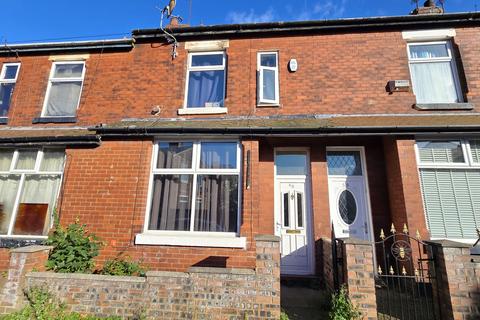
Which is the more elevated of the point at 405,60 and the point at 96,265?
the point at 405,60

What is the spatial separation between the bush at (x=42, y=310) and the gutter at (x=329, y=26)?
21.9 ft

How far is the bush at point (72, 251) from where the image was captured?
5.01 meters

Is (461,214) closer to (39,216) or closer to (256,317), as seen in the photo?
(256,317)

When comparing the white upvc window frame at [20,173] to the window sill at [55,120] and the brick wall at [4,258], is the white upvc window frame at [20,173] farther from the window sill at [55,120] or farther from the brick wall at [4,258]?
the window sill at [55,120]

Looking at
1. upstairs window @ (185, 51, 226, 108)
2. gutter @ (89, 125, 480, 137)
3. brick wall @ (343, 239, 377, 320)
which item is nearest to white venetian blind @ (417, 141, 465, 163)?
gutter @ (89, 125, 480, 137)

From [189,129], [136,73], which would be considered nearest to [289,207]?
[189,129]

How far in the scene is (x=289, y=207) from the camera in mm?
6848

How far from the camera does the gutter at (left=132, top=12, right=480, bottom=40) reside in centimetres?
708

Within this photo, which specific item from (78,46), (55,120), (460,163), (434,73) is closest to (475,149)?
(460,163)

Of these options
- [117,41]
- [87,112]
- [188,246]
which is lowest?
[188,246]

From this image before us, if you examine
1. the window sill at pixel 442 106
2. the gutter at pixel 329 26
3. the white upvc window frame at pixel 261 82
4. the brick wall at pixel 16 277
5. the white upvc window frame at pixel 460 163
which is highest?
the gutter at pixel 329 26

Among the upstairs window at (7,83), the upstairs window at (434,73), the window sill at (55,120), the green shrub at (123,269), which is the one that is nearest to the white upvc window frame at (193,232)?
the green shrub at (123,269)

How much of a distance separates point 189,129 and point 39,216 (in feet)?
13.5

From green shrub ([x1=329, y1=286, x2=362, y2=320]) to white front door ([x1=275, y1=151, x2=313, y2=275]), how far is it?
2463 mm
